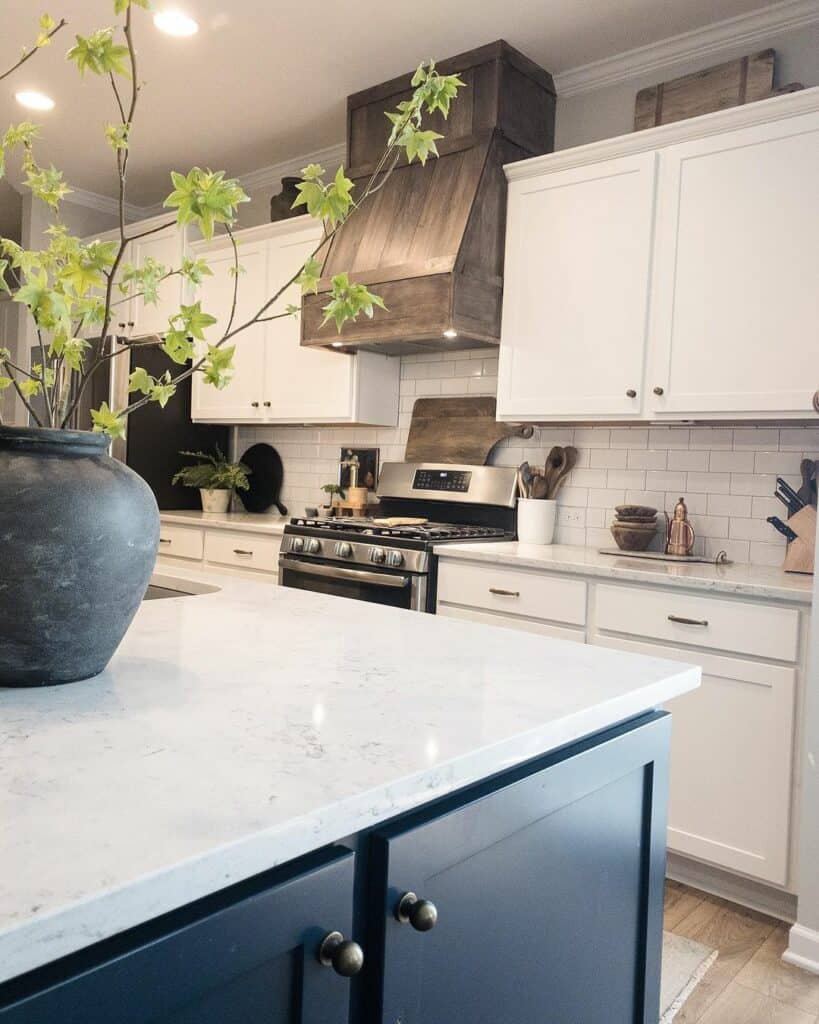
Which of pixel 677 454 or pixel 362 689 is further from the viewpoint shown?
pixel 677 454

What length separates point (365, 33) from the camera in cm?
320

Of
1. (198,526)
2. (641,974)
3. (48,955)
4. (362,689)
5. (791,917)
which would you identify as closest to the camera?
(48,955)

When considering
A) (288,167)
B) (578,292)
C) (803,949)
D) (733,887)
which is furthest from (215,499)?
(803,949)

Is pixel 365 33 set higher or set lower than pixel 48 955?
higher

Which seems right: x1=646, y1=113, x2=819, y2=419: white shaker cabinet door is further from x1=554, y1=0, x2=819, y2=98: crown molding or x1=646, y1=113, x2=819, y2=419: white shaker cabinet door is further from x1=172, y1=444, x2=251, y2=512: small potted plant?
x1=172, y1=444, x2=251, y2=512: small potted plant

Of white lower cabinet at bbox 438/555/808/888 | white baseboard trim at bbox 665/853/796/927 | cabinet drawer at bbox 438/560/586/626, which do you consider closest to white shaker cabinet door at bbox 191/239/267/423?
cabinet drawer at bbox 438/560/586/626

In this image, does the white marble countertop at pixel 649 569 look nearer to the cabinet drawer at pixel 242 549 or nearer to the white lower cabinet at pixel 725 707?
the white lower cabinet at pixel 725 707

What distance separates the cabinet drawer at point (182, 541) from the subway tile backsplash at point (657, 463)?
1024 mm

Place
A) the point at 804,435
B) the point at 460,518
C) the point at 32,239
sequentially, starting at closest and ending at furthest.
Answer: the point at 804,435 < the point at 460,518 < the point at 32,239

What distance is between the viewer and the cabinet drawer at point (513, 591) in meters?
2.73

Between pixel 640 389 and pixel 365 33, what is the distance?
172 cm

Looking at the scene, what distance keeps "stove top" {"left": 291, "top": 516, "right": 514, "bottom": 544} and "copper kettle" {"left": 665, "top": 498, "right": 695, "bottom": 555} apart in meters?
0.69

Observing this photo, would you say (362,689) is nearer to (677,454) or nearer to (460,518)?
(677,454)

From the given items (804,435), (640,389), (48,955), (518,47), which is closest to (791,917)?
(804,435)
